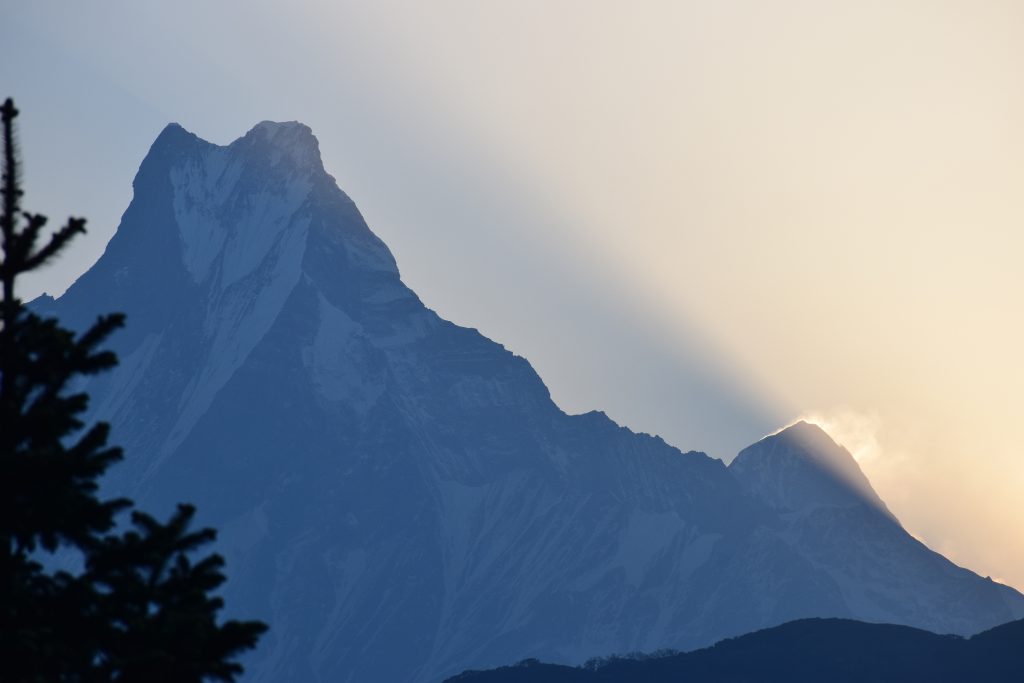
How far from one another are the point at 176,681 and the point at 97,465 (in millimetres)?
3961

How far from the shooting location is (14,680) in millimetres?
29781

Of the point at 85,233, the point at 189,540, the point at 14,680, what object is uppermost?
the point at 85,233

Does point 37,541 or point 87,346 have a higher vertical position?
point 87,346

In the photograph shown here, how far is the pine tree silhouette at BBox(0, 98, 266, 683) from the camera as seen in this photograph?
104 ft

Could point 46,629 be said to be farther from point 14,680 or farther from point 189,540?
point 189,540

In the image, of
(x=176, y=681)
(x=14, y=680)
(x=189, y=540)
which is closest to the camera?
(x=14, y=680)

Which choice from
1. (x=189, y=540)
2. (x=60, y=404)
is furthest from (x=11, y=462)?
(x=189, y=540)

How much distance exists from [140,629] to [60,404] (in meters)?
4.00

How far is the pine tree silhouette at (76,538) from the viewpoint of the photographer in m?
31.8

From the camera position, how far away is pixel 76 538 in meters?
33.2

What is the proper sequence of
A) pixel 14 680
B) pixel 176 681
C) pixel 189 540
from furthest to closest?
pixel 189 540 → pixel 176 681 → pixel 14 680

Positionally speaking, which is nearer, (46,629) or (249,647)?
(46,629)

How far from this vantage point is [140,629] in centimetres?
3212

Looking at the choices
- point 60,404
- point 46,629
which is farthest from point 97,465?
point 46,629
